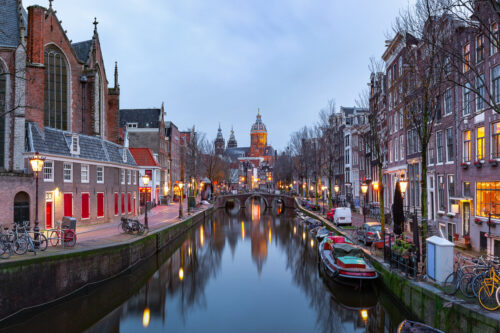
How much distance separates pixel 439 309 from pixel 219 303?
12.5 meters

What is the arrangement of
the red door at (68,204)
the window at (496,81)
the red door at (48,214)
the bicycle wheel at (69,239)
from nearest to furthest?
the bicycle wheel at (69,239) → the window at (496,81) → the red door at (48,214) → the red door at (68,204)

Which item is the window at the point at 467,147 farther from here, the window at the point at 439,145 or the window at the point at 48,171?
the window at the point at 48,171

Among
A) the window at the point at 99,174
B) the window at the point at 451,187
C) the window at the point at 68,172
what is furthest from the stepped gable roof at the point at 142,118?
the window at the point at 451,187

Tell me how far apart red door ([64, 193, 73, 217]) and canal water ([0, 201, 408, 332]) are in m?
8.66

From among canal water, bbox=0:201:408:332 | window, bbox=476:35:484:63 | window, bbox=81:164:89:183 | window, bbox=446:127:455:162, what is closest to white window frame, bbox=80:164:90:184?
window, bbox=81:164:89:183

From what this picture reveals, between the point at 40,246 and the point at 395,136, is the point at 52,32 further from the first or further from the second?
the point at 395,136

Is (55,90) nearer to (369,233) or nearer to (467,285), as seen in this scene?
(369,233)

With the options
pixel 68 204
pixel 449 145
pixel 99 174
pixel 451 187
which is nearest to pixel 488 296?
pixel 451 187

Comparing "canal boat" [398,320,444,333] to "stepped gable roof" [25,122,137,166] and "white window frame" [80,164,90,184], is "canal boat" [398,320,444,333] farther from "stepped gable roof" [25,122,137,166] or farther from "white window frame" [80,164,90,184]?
"white window frame" [80,164,90,184]

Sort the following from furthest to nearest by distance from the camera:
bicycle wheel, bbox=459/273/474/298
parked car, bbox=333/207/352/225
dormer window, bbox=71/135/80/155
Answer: parked car, bbox=333/207/352/225, dormer window, bbox=71/135/80/155, bicycle wheel, bbox=459/273/474/298

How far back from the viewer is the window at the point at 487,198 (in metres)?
23.5

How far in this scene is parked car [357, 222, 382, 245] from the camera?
29.0m

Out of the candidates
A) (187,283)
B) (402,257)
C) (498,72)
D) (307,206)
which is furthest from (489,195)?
(307,206)

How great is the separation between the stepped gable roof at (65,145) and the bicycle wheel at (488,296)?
30.6 m
